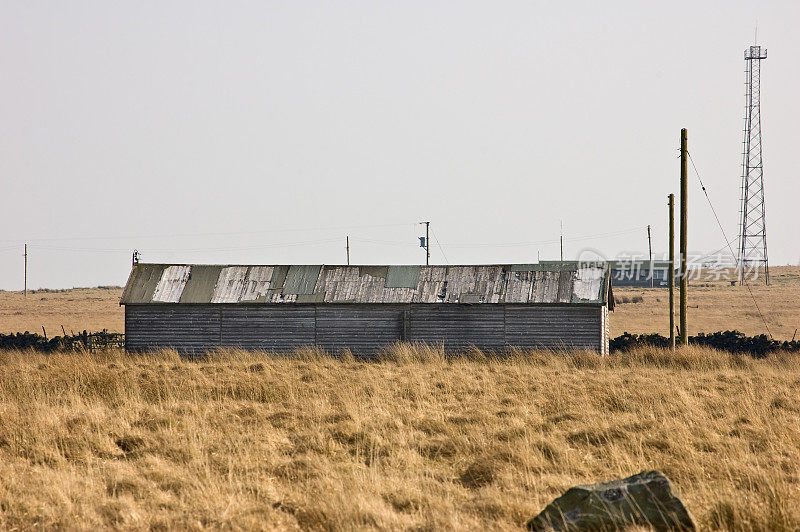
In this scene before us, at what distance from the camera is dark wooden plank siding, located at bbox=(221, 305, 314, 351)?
101 feet

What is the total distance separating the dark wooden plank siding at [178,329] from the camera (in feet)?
102

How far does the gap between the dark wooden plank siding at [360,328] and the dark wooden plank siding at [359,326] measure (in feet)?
0.12

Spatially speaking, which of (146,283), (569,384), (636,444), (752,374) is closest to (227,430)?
(636,444)

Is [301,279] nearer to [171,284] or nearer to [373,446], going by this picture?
[171,284]

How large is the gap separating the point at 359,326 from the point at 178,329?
679 centimetres

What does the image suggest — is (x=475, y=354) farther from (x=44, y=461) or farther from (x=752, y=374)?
(x=44, y=461)

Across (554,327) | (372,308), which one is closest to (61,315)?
(372,308)

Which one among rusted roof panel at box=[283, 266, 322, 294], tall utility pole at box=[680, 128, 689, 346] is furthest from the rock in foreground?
rusted roof panel at box=[283, 266, 322, 294]

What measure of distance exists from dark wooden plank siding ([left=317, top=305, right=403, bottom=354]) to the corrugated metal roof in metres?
0.38

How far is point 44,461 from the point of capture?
11656 mm

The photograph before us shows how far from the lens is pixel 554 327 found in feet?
95.9

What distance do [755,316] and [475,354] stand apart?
3962 centimetres

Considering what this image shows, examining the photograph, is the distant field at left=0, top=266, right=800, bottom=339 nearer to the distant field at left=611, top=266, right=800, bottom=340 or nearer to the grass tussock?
the distant field at left=611, top=266, right=800, bottom=340

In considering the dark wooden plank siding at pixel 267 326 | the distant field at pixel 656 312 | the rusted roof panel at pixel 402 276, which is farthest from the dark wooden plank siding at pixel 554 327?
the distant field at pixel 656 312
